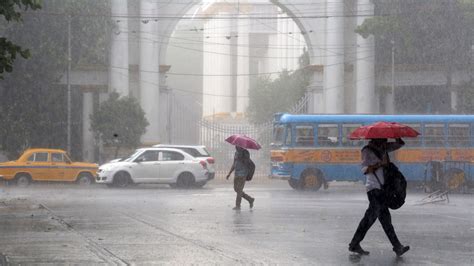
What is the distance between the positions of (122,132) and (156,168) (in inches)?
354

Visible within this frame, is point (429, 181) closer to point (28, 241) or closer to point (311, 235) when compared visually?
point (311, 235)

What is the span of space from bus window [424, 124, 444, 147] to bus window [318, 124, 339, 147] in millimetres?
3223

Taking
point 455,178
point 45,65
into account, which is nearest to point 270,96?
point 45,65

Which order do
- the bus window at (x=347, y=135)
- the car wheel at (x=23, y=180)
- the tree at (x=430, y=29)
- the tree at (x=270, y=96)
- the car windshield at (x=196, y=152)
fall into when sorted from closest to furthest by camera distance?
the bus window at (x=347, y=135) < the car wheel at (x=23, y=180) < the car windshield at (x=196, y=152) < the tree at (x=430, y=29) < the tree at (x=270, y=96)

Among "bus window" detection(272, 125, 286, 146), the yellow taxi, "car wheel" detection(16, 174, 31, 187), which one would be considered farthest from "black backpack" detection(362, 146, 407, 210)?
"car wheel" detection(16, 174, 31, 187)

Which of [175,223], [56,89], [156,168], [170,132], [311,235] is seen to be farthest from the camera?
[170,132]

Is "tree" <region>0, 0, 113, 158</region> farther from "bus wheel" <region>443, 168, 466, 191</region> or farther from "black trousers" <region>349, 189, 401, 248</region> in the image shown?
"black trousers" <region>349, 189, 401, 248</region>

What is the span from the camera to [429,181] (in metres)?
30.3

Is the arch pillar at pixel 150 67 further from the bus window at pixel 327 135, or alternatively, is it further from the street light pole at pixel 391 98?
the bus window at pixel 327 135

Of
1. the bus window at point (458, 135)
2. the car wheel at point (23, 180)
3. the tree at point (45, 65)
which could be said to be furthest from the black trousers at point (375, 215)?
the tree at point (45, 65)

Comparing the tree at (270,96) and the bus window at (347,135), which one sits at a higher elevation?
the tree at (270,96)

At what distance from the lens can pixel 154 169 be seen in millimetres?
32312

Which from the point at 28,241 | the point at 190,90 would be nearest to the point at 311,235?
the point at 28,241

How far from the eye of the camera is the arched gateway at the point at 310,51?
43438mm
